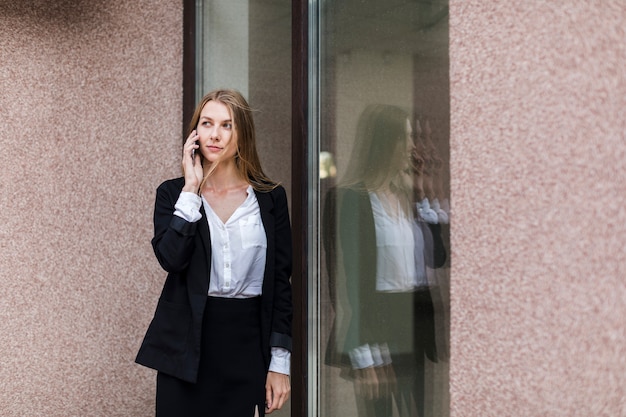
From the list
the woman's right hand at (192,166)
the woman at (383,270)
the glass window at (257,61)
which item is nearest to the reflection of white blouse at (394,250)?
→ the woman at (383,270)

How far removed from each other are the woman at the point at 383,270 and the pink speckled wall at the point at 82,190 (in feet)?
5.88

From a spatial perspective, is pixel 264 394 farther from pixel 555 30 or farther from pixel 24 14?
pixel 24 14

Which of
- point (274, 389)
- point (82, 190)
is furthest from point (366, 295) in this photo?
point (82, 190)

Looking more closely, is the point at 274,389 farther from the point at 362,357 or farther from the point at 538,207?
the point at 538,207

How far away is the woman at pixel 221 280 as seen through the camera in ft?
8.00

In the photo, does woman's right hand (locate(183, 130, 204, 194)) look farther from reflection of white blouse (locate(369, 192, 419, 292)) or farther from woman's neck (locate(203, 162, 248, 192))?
reflection of white blouse (locate(369, 192, 419, 292))

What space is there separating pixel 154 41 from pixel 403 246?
8.45 ft

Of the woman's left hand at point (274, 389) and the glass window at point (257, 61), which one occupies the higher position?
the glass window at point (257, 61)

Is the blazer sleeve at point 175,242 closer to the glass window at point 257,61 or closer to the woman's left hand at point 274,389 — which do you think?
the woman's left hand at point 274,389

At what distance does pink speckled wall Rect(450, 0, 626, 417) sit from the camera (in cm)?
164

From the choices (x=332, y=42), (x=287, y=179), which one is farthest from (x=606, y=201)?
(x=287, y=179)

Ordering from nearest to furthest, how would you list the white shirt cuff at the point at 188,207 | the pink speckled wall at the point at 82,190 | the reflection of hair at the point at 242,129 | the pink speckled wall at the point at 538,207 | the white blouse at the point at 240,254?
the pink speckled wall at the point at 538,207 < the white shirt cuff at the point at 188,207 < the white blouse at the point at 240,254 < the reflection of hair at the point at 242,129 < the pink speckled wall at the point at 82,190

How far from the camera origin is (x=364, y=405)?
2.68 metres

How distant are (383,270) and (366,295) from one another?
157 mm
